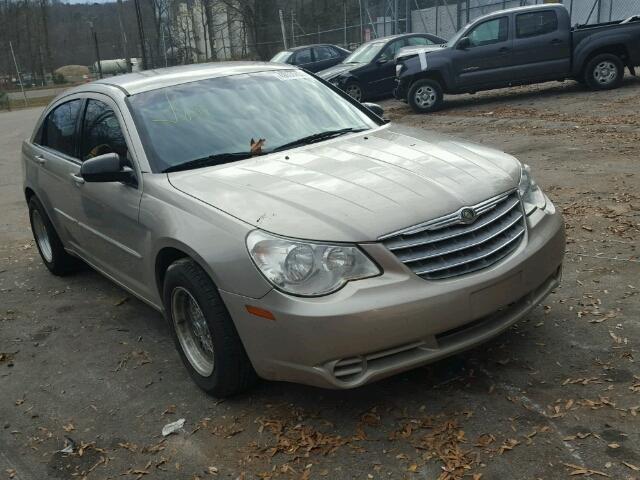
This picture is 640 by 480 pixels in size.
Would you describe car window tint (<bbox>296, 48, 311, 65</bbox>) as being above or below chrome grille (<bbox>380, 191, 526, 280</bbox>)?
above

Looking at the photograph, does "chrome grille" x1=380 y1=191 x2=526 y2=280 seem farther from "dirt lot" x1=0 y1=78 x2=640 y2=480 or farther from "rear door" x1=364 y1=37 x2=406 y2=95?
"rear door" x1=364 y1=37 x2=406 y2=95

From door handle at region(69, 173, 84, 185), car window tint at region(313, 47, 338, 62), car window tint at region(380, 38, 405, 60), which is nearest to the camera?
door handle at region(69, 173, 84, 185)

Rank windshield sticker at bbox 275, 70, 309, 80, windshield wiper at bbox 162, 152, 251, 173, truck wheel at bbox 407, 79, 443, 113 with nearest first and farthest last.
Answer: windshield wiper at bbox 162, 152, 251, 173 < windshield sticker at bbox 275, 70, 309, 80 < truck wheel at bbox 407, 79, 443, 113

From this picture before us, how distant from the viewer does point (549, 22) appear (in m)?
13.8

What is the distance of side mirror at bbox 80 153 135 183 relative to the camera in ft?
12.8

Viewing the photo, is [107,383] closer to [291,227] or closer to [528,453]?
[291,227]

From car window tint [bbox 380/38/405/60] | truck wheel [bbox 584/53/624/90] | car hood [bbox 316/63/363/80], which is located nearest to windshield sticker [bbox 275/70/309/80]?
truck wheel [bbox 584/53/624/90]

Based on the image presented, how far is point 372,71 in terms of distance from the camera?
17.0 m

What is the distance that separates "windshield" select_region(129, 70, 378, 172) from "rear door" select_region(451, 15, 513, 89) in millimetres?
10188

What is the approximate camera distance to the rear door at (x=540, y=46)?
13.8 meters

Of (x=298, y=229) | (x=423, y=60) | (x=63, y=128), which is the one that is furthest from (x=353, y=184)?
(x=423, y=60)

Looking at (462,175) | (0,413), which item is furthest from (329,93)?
(0,413)

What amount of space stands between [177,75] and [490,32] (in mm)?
11030

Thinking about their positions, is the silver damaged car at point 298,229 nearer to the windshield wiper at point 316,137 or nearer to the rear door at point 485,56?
the windshield wiper at point 316,137
